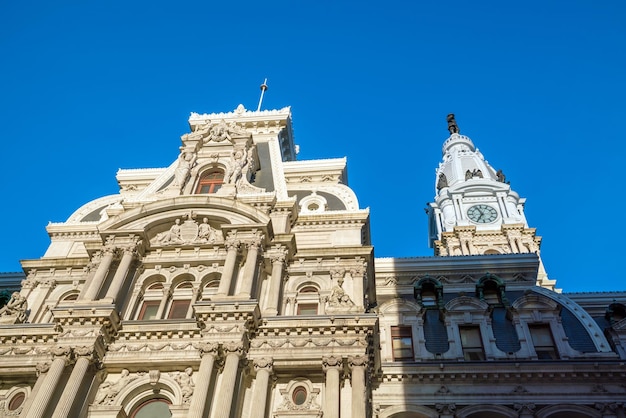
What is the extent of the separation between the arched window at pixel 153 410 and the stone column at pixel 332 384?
5.75m

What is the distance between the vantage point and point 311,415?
826 inches

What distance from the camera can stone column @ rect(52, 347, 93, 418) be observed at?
20.5 metres

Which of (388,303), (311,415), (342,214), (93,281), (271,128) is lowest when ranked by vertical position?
(311,415)

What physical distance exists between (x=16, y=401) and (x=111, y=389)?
4.12 metres

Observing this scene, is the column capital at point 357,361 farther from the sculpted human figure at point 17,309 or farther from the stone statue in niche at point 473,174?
the stone statue in niche at point 473,174

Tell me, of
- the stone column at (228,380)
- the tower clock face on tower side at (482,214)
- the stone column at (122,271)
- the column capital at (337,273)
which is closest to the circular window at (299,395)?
the stone column at (228,380)

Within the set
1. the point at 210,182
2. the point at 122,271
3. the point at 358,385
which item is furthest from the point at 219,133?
the point at 358,385

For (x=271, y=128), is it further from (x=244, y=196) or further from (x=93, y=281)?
(x=93, y=281)

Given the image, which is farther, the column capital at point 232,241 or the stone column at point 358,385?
the column capital at point 232,241

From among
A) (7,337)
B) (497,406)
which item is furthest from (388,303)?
(7,337)

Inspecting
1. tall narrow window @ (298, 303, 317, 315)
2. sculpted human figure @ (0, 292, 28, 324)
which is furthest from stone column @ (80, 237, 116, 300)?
tall narrow window @ (298, 303, 317, 315)

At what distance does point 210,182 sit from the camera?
3147 centimetres

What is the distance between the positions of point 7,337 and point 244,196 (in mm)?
11491

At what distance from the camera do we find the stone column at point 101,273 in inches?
969
